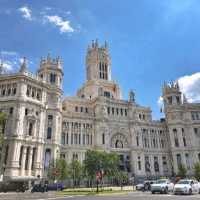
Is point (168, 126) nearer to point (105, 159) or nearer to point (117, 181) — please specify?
point (117, 181)

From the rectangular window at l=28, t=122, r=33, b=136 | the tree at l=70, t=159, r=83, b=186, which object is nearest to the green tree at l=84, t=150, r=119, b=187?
the tree at l=70, t=159, r=83, b=186

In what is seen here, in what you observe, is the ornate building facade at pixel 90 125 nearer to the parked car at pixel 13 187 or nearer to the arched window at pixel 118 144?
the arched window at pixel 118 144

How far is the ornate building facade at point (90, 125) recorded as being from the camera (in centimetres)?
5928

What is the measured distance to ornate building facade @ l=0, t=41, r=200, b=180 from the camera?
59281 mm

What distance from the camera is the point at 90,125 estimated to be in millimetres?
75562

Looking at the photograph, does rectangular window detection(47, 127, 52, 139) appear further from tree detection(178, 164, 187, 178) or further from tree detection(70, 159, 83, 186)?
tree detection(178, 164, 187, 178)

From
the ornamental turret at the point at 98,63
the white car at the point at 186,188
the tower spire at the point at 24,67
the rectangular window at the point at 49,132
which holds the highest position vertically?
the ornamental turret at the point at 98,63

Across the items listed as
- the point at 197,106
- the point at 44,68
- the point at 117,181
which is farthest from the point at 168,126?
the point at 44,68

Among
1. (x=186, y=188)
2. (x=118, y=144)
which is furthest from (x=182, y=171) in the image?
(x=186, y=188)

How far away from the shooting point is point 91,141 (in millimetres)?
74250

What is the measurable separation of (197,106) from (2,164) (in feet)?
218

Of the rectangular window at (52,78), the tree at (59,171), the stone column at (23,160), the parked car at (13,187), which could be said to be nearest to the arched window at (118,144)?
the tree at (59,171)

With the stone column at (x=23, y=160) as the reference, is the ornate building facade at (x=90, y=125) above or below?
above

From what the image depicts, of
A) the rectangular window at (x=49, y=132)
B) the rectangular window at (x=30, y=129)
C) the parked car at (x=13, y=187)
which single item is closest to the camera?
the parked car at (x=13, y=187)
